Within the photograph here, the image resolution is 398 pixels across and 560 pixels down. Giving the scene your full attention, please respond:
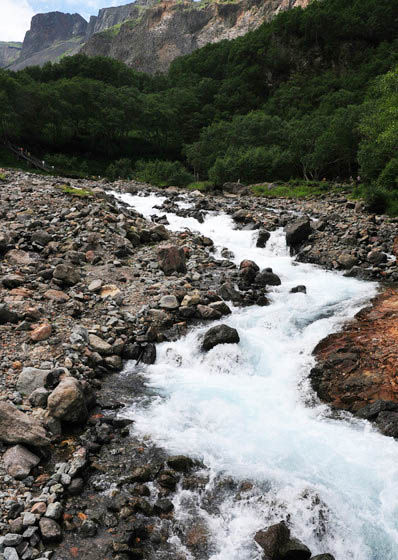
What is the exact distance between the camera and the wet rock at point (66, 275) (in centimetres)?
1251

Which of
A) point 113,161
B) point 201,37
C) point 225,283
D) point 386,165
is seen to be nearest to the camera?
point 225,283

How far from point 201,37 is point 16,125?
A: 134m

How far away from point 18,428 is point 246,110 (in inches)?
3896

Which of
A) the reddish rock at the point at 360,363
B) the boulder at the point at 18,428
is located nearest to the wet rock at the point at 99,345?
the boulder at the point at 18,428

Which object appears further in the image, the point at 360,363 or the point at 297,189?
the point at 297,189

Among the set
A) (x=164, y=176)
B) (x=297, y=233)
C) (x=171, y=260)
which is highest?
(x=164, y=176)

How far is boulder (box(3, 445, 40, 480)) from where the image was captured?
588 centimetres

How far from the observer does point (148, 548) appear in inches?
207

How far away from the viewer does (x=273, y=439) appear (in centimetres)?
745

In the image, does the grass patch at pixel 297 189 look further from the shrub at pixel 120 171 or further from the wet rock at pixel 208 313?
the wet rock at pixel 208 313

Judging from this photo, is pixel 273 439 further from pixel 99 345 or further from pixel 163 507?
pixel 99 345

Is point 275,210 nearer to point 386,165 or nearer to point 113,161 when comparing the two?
point 386,165

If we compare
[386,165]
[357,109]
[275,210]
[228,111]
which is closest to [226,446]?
[275,210]

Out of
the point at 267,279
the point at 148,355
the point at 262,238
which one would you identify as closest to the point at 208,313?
the point at 148,355
